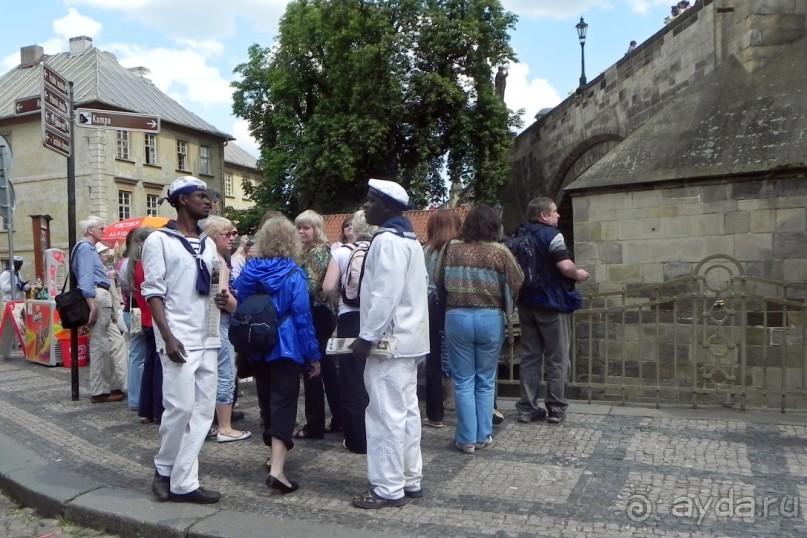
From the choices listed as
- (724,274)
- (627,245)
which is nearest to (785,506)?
(724,274)

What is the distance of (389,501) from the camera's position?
4.34 m

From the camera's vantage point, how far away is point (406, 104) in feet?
84.7

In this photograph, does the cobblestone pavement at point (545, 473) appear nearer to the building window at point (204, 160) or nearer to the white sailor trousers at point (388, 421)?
the white sailor trousers at point (388, 421)

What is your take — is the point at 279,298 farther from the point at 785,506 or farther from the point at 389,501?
the point at 785,506

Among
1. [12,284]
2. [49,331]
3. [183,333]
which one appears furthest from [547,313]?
[12,284]

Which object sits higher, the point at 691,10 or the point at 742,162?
the point at 691,10

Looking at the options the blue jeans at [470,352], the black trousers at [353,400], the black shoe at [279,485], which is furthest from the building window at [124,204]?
the black shoe at [279,485]

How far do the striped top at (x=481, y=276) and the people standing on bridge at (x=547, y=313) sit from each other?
57 cm

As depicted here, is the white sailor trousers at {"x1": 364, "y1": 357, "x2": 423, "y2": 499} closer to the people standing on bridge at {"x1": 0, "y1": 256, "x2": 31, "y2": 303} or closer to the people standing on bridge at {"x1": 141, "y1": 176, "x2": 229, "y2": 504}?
the people standing on bridge at {"x1": 141, "y1": 176, "x2": 229, "y2": 504}

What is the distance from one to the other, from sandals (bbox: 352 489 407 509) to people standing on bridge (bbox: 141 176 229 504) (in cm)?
85

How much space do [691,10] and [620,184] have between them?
172 inches

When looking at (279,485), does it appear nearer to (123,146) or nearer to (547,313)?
(547,313)

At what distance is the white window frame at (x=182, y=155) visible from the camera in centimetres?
4069

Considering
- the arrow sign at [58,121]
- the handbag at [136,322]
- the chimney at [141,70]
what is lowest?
the handbag at [136,322]
